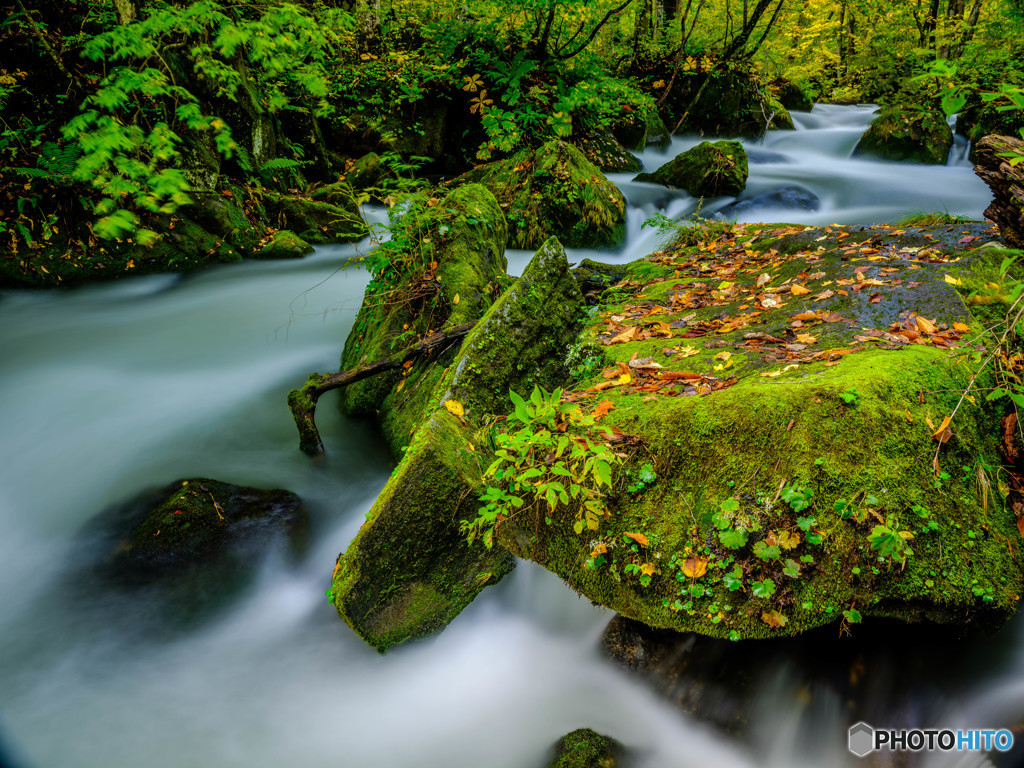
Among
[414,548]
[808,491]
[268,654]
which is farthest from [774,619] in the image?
[268,654]

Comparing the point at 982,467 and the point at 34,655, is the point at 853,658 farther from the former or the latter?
the point at 34,655

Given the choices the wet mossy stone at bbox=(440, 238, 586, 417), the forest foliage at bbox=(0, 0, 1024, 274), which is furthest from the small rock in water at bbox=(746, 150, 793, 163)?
the wet mossy stone at bbox=(440, 238, 586, 417)

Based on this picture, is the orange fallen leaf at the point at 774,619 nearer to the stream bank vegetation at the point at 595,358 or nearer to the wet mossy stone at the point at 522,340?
the stream bank vegetation at the point at 595,358

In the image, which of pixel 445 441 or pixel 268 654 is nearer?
pixel 445 441

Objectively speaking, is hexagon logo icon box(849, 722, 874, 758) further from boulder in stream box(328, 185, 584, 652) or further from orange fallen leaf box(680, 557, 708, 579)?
boulder in stream box(328, 185, 584, 652)

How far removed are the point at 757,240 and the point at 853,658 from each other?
13.8ft

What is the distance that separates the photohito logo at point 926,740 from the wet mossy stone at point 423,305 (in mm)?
3245

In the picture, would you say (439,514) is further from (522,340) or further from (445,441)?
(522,340)

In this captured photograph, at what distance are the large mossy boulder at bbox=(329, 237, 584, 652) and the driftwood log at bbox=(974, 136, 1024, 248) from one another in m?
3.39

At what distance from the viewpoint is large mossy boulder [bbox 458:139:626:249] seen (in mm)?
7414

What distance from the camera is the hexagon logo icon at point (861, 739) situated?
224cm

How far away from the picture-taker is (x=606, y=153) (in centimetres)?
1082

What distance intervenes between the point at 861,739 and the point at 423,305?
4044mm

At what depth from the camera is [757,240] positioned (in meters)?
5.34
